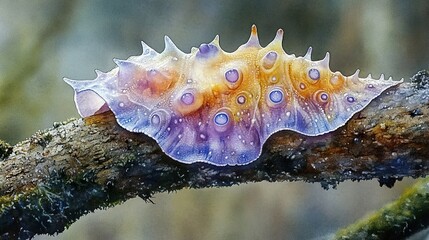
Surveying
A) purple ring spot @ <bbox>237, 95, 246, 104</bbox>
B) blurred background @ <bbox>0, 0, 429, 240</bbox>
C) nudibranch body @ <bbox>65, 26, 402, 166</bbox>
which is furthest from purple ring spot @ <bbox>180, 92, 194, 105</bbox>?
blurred background @ <bbox>0, 0, 429, 240</bbox>

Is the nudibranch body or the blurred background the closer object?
the nudibranch body

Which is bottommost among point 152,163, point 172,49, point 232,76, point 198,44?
point 152,163

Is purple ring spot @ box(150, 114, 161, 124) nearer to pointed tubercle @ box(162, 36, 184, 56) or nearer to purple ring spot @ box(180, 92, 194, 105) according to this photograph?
purple ring spot @ box(180, 92, 194, 105)

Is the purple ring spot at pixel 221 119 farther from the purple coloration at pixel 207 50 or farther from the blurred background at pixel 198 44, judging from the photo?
the blurred background at pixel 198 44

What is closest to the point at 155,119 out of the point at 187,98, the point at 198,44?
the point at 187,98

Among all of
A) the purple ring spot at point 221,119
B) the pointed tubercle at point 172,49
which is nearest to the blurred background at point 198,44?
the pointed tubercle at point 172,49

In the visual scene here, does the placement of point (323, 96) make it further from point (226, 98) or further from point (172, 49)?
point (172, 49)
